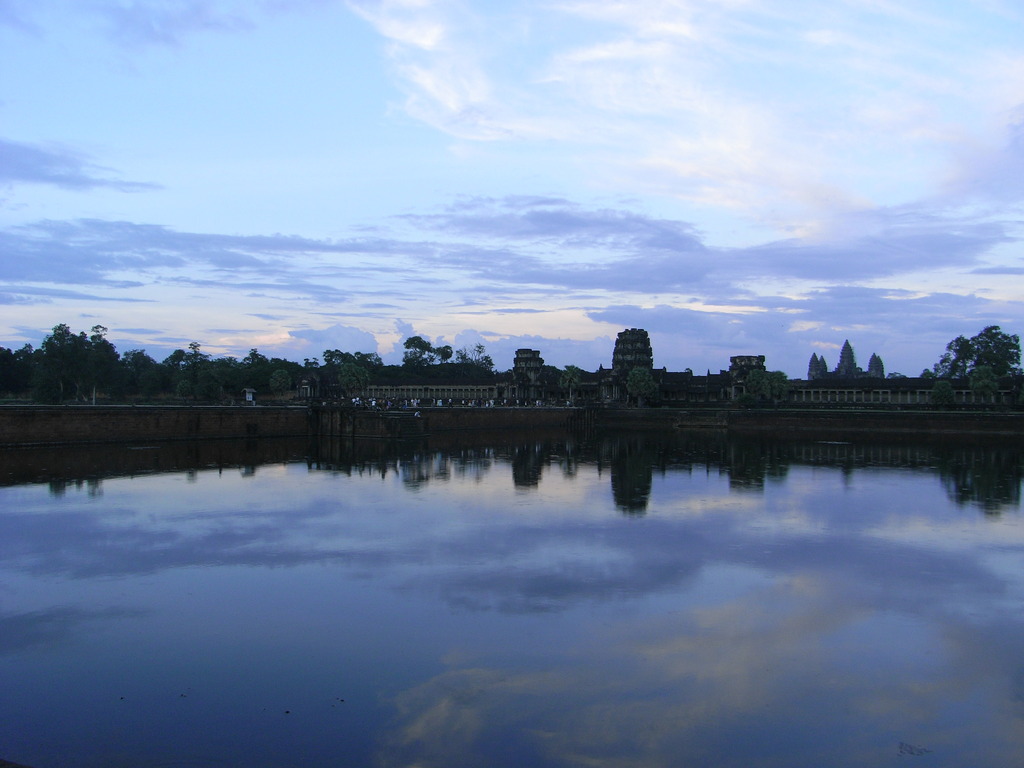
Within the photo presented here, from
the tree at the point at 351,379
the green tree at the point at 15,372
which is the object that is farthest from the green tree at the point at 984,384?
the green tree at the point at 15,372

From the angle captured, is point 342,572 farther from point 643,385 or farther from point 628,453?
point 643,385

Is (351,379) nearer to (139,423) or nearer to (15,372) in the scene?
(15,372)

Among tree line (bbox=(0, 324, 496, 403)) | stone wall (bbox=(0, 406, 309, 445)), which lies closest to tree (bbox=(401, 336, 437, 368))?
tree line (bbox=(0, 324, 496, 403))

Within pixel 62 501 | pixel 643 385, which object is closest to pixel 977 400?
pixel 643 385

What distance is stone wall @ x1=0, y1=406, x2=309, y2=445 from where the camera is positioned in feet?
129

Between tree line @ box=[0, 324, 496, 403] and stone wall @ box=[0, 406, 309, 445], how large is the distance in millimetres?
10663

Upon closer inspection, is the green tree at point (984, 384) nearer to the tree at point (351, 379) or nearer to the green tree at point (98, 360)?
the tree at point (351, 379)

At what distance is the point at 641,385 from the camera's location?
96.4 m

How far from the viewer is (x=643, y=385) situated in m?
96.2

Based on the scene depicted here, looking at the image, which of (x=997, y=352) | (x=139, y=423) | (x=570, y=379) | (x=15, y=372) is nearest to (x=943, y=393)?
(x=997, y=352)

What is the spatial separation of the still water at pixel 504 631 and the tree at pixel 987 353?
2928 inches

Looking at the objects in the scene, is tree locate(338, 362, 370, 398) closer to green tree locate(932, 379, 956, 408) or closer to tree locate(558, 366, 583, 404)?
tree locate(558, 366, 583, 404)

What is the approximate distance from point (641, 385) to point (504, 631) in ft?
279

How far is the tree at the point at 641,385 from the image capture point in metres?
96.2
